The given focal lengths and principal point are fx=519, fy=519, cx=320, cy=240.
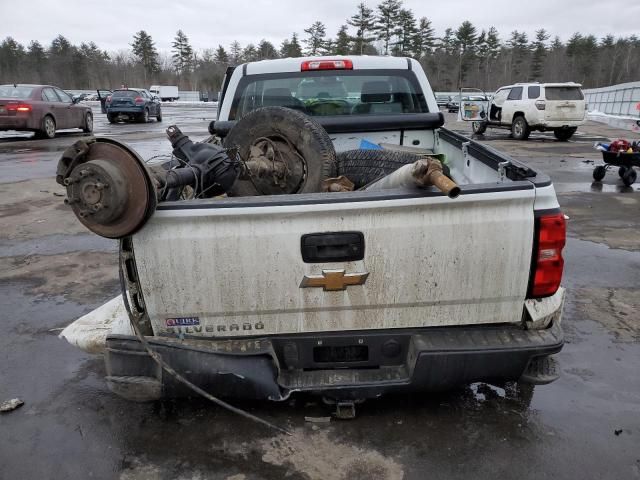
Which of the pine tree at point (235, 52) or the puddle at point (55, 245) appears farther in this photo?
the pine tree at point (235, 52)

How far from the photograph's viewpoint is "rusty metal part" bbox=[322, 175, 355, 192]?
10.7ft

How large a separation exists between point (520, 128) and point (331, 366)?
60.4ft

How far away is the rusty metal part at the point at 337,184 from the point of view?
10.7 feet

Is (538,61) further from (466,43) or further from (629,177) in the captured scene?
(629,177)

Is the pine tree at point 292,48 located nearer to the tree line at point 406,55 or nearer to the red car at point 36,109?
the tree line at point 406,55

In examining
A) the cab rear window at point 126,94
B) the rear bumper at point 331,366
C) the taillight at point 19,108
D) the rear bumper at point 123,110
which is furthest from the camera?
the cab rear window at point 126,94

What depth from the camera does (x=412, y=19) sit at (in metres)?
71.4

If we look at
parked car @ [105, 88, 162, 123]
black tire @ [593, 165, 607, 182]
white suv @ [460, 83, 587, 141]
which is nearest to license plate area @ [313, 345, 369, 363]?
black tire @ [593, 165, 607, 182]

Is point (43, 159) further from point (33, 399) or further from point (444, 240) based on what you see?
point (444, 240)

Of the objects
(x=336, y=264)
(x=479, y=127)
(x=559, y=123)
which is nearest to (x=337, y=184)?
(x=336, y=264)

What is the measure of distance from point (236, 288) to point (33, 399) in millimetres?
1741

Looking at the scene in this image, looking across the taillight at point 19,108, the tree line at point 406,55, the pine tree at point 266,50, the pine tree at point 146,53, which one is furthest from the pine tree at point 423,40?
the taillight at point 19,108

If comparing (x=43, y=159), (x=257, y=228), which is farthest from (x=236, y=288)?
(x=43, y=159)

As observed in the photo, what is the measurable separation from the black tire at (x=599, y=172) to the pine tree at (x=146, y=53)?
92.1m
